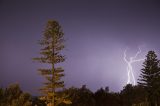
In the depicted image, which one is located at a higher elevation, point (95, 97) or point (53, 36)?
point (53, 36)

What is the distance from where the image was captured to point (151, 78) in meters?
65.2

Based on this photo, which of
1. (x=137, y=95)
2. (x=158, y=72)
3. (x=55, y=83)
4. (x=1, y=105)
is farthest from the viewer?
(x=137, y=95)

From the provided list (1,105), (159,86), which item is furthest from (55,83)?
(159,86)

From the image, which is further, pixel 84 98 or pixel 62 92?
→ pixel 84 98

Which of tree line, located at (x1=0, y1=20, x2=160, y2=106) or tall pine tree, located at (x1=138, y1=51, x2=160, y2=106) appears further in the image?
tall pine tree, located at (x1=138, y1=51, x2=160, y2=106)

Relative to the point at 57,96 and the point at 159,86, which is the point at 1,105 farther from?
the point at 159,86

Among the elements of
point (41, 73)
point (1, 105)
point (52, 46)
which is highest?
point (52, 46)

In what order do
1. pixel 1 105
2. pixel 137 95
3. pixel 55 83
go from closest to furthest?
pixel 55 83, pixel 1 105, pixel 137 95

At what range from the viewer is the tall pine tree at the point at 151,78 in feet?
210

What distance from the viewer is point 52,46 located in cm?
4162

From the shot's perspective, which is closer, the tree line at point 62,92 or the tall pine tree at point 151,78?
the tree line at point 62,92

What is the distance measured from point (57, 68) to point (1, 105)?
19070 millimetres

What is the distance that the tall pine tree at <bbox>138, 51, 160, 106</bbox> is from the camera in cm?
6412

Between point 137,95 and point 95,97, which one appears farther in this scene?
point 137,95
